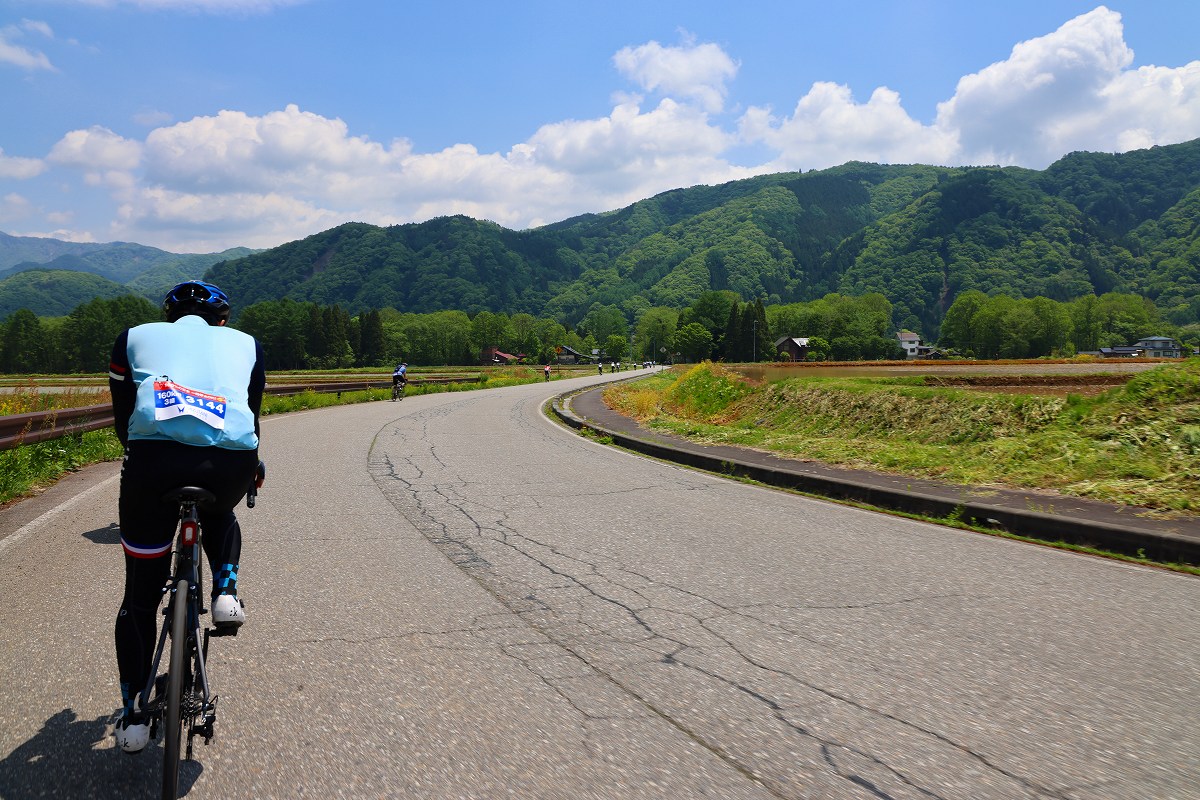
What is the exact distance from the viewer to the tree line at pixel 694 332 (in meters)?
105

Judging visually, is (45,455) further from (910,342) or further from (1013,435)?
(910,342)

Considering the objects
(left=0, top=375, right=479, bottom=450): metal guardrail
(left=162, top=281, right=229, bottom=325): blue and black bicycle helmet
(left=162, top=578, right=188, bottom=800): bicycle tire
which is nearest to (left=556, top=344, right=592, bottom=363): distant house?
(left=0, top=375, right=479, bottom=450): metal guardrail

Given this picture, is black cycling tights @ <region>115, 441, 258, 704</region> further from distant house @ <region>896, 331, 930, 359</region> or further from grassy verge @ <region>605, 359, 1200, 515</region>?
distant house @ <region>896, 331, 930, 359</region>

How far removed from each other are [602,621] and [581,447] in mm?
10901

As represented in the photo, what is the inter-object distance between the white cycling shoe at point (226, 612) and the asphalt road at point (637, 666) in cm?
51

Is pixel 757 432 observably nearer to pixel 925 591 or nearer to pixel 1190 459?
pixel 1190 459

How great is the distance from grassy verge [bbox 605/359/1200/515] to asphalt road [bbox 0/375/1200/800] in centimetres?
250

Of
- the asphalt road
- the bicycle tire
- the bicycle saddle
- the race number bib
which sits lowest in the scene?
the asphalt road

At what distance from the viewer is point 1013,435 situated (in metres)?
10.9

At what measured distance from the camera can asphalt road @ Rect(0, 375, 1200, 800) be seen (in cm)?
281

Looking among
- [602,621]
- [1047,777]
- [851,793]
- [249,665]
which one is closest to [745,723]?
[851,793]

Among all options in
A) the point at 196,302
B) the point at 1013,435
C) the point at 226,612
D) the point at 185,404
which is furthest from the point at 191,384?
the point at 1013,435

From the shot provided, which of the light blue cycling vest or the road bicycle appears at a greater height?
the light blue cycling vest

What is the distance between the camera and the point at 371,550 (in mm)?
6570
